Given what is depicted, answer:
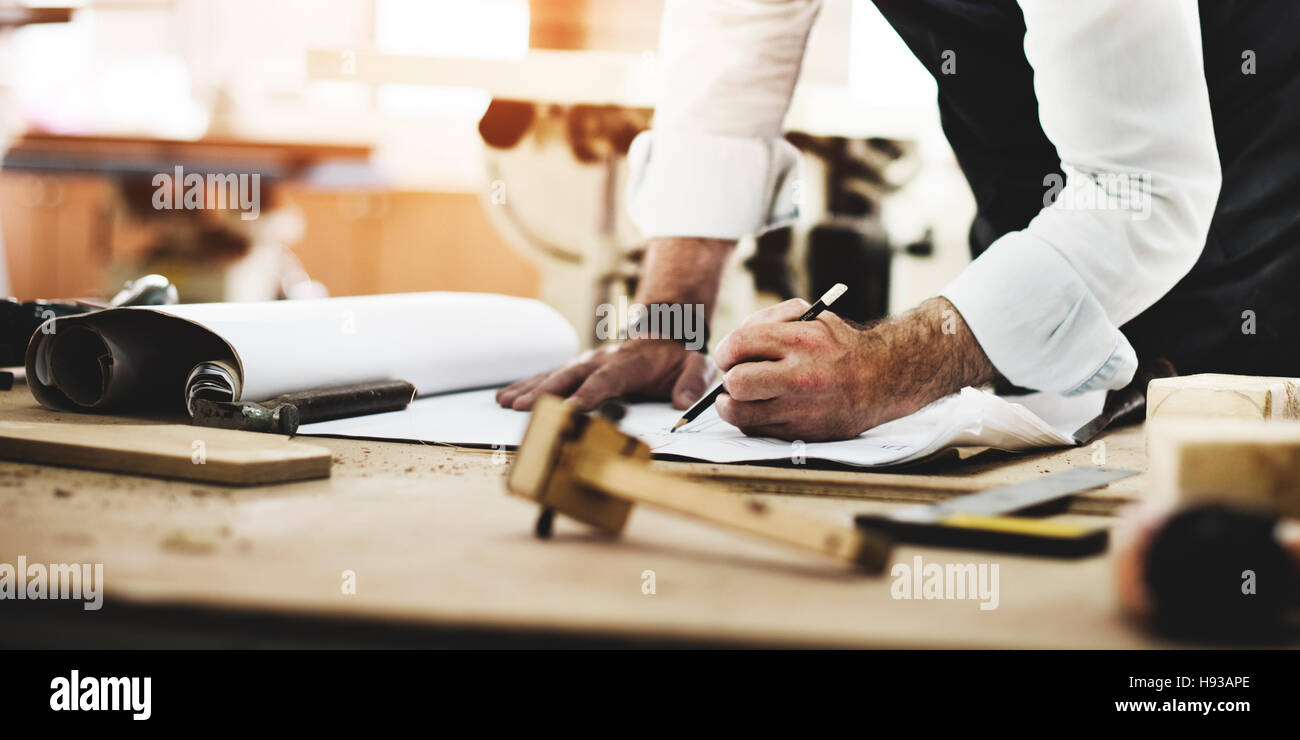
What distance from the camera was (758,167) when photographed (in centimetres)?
142

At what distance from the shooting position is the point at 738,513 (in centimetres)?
50

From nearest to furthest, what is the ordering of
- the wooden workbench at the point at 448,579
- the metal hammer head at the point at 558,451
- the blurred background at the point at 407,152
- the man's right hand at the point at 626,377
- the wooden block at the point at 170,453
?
the wooden workbench at the point at 448,579 < the metal hammer head at the point at 558,451 < the wooden block at the point at 170,453 < the man's right hand at the point at 626,377 < the blurred background at the point at 407,152

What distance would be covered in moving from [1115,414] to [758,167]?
56 cm

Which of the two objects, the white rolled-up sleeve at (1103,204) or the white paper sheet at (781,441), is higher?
the white rolled-up sleeve at (1103,204)

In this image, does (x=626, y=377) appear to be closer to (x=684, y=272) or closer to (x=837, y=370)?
(x=684, y=272)

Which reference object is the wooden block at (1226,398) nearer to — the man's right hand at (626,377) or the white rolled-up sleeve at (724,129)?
the man's right hand at (626,377)

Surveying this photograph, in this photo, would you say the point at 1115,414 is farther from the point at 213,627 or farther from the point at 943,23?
the point at 213,627

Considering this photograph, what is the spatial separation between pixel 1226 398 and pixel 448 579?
0.70m

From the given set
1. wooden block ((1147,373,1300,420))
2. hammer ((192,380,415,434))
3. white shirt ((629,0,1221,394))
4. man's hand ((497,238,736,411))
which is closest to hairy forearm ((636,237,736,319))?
man's hand ((497,238,736,411))

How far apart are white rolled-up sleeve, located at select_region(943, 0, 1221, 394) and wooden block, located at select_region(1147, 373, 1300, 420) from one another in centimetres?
9

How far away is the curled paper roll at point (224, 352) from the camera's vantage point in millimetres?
995

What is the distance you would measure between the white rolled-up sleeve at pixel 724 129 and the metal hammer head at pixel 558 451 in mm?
882

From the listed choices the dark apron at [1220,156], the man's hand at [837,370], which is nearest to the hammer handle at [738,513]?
the man's hand at [837,370]
